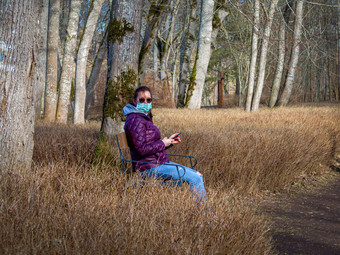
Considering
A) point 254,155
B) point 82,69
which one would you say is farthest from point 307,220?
point 82,69

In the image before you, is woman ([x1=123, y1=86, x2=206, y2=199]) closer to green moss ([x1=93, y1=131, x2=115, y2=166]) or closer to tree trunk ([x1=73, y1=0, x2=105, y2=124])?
green moss ([x1=93, y1=131, x2=115, y2=166])

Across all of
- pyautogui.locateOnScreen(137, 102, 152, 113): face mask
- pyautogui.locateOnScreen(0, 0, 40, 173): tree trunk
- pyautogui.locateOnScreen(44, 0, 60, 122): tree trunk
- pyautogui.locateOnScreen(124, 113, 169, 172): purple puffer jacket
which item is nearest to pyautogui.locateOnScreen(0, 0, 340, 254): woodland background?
pyautogui.locateOnScreen(0, 0, 40, 173): tree trunk

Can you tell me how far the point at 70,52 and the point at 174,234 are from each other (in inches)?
380

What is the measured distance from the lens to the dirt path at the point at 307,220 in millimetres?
3941

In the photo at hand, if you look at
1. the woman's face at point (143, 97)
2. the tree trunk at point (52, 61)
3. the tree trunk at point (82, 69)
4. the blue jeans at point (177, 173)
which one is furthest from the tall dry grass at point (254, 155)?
the tree trunk at point (52, 61)

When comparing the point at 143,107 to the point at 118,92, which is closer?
the point at 143,107

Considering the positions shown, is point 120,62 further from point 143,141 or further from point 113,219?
point 113,219

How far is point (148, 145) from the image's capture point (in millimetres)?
3928

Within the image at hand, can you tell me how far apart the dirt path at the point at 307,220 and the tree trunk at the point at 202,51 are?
27.6 feet

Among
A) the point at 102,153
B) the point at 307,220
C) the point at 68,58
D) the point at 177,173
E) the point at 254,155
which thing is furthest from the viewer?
the point at 68,58

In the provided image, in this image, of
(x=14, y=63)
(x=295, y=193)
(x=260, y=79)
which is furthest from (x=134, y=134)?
(x=260, y=79)

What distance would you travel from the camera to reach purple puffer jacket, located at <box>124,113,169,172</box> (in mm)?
3924

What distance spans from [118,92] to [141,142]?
2.00 meters

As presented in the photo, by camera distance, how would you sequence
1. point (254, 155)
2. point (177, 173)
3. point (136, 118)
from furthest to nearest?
point (254, 155) < point (136, 118) < point (177, 173)
